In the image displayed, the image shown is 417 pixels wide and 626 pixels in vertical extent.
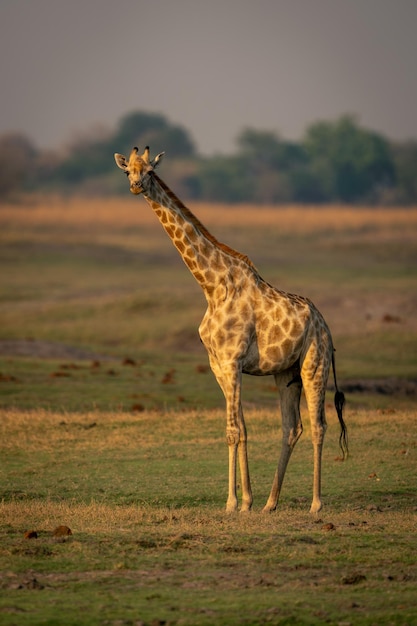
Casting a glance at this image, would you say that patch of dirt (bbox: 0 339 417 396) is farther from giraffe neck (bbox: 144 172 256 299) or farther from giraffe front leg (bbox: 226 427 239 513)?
giraffe front leg (bbox: 226 427 239 513)

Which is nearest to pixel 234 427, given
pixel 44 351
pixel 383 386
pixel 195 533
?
pixel 195 533

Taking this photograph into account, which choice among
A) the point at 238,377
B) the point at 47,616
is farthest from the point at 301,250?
the point at 47,616

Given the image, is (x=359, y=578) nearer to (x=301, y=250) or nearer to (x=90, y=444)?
(x=90, y=444)

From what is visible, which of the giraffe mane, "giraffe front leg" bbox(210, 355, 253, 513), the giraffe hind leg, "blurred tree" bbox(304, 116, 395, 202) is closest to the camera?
"giraffe front leg" bbox(210, 355, 253, 513)

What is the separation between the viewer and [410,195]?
334ft

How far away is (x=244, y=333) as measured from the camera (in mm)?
11477

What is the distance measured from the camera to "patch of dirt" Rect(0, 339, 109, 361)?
2753cm

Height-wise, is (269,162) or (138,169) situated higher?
(269,162)

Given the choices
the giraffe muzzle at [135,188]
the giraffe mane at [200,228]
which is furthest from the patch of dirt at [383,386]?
the giraffe muzzle at [135,188]

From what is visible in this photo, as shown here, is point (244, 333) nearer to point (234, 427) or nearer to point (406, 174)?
point (234, 427)

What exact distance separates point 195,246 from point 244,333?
1.05 m

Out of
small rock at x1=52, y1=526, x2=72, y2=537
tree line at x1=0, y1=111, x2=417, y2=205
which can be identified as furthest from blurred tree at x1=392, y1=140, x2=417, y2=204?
small rock at x1=52, y1=526, x2=72, y2=537

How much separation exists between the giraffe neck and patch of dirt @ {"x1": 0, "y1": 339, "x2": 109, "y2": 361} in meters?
15.7

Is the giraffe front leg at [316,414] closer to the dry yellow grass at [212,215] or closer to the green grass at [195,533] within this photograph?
the green grass at [195,533]
